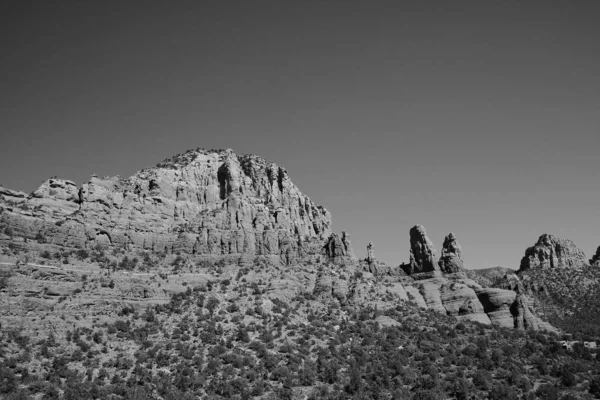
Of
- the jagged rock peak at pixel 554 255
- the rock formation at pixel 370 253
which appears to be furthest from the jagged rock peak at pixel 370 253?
the jagged rock peak at pixel 554 255

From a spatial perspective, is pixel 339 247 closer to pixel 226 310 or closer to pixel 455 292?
pixel 455 292

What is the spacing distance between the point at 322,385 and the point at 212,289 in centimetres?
2609

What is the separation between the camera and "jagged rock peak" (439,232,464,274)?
9938cm

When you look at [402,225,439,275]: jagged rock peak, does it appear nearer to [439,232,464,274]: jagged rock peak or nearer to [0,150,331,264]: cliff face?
[439,232,464,274]: jagged rock peak

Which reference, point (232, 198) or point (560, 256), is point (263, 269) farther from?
point (560, 256)

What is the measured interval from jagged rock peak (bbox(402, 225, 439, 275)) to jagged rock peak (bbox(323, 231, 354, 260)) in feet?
48.3

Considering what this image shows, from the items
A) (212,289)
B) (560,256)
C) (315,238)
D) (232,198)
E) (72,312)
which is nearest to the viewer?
(72,312)

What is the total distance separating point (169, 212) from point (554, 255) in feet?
370

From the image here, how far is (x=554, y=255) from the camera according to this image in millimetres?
131250

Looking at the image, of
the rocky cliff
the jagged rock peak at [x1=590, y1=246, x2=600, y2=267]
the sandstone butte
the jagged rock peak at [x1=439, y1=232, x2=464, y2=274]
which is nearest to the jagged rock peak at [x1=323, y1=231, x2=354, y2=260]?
the sandstone butte

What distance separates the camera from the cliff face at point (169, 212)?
7031 cm

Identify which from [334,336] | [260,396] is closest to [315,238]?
[334,336]

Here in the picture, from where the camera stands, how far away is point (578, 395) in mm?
52000

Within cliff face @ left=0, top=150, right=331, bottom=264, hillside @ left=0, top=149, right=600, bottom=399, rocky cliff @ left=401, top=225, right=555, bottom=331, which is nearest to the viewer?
hillside @ left=0, top=149, right=600, bottom=399
